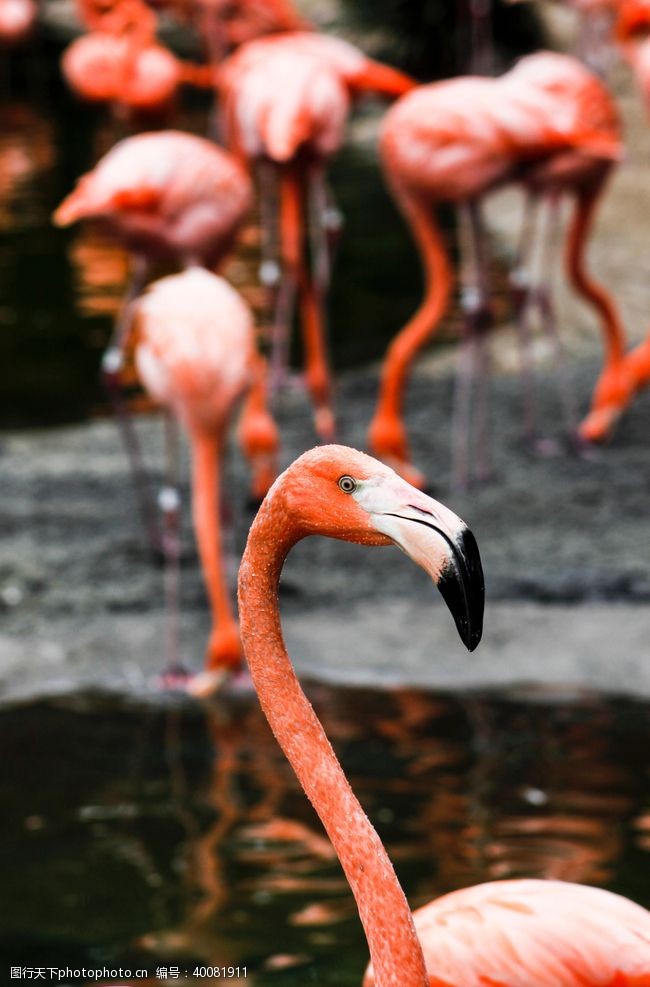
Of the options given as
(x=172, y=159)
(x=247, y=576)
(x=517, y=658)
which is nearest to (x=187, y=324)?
(x=172, y=159)

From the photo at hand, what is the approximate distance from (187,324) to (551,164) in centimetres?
177

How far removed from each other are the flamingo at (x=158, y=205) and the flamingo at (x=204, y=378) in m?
0.41

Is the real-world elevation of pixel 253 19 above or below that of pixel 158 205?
above

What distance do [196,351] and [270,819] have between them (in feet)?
4.62

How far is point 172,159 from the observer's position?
5.20 m

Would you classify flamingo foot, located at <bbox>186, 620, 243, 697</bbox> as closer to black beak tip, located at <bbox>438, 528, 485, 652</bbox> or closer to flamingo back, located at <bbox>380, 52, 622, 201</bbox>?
flamingo back, located at <bbox>380, 52, 622, 201</bbox>

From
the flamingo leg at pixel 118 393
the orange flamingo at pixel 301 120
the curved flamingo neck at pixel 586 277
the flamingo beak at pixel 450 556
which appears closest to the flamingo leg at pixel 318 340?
the orange flamingo at pixel 301 120

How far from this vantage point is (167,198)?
511 centimetres

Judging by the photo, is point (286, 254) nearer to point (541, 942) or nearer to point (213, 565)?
point (213, 565)

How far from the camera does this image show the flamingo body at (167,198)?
5.05 meters

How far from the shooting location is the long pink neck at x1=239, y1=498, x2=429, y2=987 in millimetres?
1937

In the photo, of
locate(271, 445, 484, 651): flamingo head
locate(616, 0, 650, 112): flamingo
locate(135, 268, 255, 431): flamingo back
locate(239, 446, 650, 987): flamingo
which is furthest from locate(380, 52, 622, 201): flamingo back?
locate(271, 445, 484, 651): flamingo head

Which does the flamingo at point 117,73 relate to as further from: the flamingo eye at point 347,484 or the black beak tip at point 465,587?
the black beak tip at point 465,587

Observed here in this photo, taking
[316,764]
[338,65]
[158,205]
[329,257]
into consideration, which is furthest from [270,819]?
[338,65]
